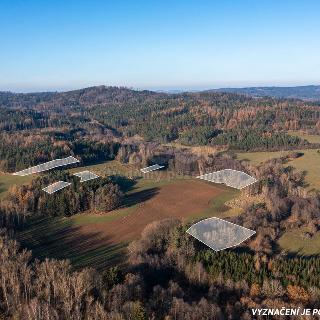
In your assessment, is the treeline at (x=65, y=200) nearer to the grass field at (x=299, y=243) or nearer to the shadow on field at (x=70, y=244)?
the shadow on field at (x=70, y=244)

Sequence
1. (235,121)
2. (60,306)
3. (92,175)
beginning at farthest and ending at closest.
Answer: (235,121)
(92,175)
(60,306)

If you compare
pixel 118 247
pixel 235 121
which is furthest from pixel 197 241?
pixel 235 121

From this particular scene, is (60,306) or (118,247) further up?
(60,306)

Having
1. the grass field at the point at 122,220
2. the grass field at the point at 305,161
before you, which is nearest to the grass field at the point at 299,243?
the grass field at the point at 122,220

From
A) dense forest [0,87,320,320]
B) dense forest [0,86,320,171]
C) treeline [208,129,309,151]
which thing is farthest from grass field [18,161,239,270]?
treeline [208,129,309,151]

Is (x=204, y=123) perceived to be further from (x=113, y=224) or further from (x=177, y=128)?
(x=113, y=224)

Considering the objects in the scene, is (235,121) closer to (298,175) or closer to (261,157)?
(261,157)

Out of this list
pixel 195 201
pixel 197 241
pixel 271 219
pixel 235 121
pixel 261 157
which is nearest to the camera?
pixel 197 241
